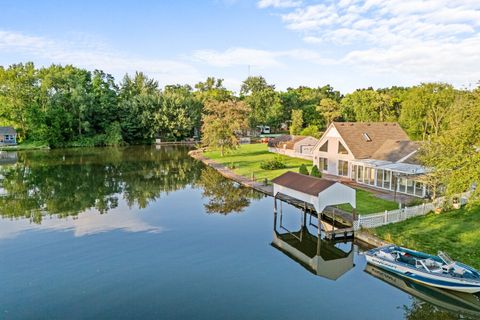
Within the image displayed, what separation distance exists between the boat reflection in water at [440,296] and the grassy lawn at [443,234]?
227cm

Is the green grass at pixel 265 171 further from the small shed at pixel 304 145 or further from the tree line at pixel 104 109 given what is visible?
the tree line at pixel 104 109

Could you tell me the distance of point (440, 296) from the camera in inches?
611

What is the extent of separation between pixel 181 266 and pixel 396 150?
24.9 metres

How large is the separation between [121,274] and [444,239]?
17.2 m

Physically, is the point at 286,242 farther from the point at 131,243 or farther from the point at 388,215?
the point at 131,243

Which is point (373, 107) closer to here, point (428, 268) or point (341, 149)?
point (341, 149)

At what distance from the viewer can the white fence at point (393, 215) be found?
22.3 meters

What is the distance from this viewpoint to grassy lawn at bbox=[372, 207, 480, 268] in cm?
1822

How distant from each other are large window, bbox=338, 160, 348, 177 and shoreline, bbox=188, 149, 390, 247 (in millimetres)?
8642

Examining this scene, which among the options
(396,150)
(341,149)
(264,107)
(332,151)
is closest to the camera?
(396,150)

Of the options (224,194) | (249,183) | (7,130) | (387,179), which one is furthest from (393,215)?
(7,130)

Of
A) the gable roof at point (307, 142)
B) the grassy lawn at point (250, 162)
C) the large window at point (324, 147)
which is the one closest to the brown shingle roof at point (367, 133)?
the large window at point (324, 147)

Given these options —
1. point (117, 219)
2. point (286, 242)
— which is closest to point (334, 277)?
point (286, 242)

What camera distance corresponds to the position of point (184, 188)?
37.6 metres
